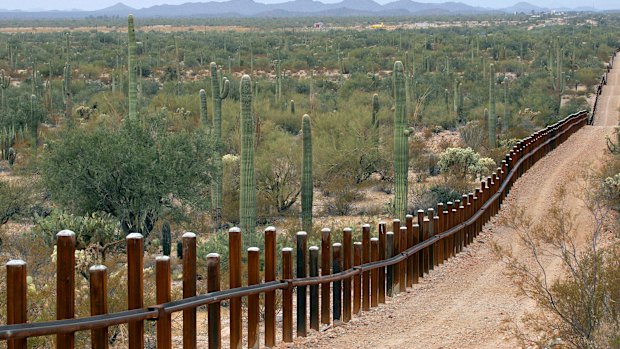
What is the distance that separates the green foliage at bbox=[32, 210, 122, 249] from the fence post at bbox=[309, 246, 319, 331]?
24.0 ft

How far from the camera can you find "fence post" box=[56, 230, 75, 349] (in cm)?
605

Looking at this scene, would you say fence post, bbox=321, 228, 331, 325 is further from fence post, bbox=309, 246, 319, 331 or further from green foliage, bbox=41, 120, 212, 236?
green foliage, bbox=41, 120, 212, 236

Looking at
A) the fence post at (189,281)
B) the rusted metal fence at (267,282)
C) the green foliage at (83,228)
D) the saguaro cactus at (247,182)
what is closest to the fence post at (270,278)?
the rusted metal fence at (267,282)

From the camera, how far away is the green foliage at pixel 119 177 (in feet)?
57.6

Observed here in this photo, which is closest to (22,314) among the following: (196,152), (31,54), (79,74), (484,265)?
(484,265)

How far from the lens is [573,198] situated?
19406 millimetres

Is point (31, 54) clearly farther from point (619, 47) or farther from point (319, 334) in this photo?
point (319, 334)

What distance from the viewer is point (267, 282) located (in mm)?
8336

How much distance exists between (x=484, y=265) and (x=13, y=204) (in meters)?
11.1

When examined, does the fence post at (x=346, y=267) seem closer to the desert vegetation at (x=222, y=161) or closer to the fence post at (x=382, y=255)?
the fence post at (x=382, y=255)

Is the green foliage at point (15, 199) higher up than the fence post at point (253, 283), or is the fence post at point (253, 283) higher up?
the fence post at point (253, 283)

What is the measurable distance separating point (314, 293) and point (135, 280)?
3.00m

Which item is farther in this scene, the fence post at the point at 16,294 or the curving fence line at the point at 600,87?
the curving fence line at the point at 600,87

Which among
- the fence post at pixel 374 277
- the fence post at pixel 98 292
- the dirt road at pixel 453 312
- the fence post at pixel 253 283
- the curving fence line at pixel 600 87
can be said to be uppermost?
the fence post at pixel 98 292
